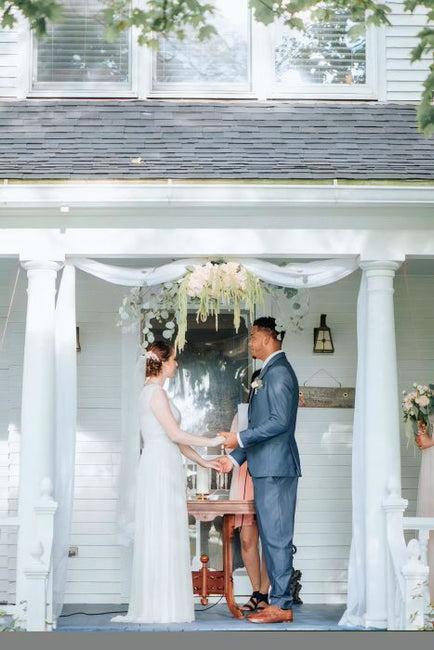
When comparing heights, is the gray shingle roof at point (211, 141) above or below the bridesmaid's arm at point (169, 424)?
above

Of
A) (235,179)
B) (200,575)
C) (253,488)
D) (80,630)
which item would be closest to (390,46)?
(235,179)

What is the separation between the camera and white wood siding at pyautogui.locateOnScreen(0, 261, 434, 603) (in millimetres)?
10125

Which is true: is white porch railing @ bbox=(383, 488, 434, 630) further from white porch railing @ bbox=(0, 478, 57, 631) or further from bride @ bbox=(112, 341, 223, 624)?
white porch railing @ bbox=(0, 478, 57, 631)

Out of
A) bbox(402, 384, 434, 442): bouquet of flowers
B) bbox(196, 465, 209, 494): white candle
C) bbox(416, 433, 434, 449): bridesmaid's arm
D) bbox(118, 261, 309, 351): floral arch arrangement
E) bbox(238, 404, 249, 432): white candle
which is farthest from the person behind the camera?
bbox(238, 404, 249, 432): white candle

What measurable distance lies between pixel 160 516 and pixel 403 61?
16.1 ft

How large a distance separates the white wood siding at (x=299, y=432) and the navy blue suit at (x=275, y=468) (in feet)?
4.92

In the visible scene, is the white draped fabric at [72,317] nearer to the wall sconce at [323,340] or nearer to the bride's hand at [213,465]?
the bride's hand at [213,465]

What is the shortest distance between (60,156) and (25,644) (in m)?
3.75

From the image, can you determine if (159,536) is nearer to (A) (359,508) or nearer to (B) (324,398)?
(A) (359,508)

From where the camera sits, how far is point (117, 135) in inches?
388

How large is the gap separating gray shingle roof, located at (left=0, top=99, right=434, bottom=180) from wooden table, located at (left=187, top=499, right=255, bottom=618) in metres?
2.44

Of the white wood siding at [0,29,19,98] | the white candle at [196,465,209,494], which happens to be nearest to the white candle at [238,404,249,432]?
the white candle at [196,465,209,494]

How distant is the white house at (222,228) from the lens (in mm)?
8516

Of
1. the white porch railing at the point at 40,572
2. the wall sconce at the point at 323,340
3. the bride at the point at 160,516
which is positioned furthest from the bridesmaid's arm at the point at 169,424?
the wall sconce at the point at 323,340
